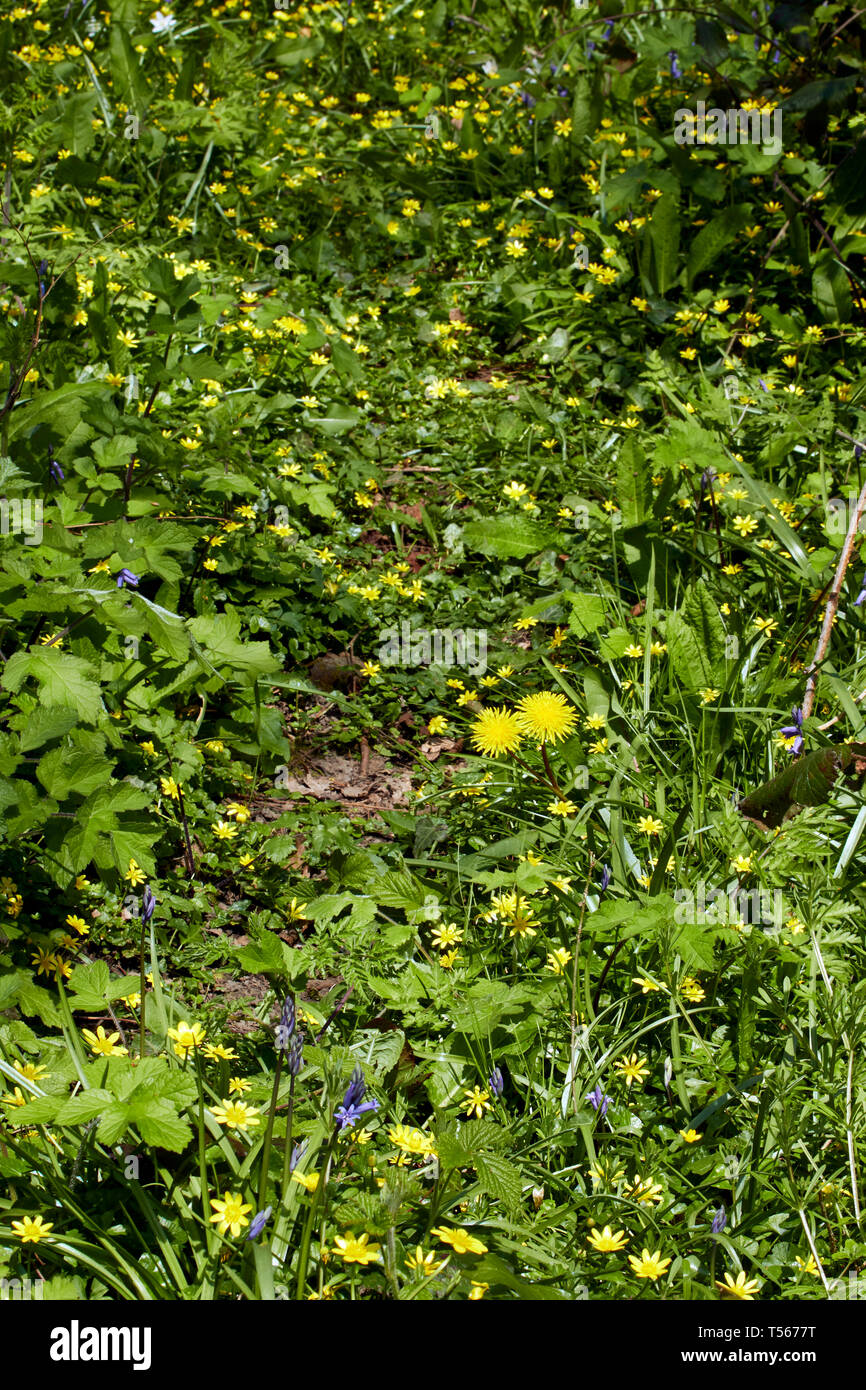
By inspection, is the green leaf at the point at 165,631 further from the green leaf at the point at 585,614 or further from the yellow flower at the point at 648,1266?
the yellow flower at the point at 648,1266

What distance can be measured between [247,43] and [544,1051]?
5.36m

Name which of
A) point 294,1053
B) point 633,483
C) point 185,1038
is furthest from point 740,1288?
point 633,483

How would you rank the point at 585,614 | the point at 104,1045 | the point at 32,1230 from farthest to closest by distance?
the point at 585,614 < the point at 104,1045 < the point at 32,1230

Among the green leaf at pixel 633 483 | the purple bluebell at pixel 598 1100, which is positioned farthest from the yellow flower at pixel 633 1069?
the green leaf at pixel 633 483

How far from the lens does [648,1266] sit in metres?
1.64

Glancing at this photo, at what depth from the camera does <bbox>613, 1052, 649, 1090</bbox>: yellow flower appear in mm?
2004

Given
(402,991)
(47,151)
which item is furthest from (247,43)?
(402,991)

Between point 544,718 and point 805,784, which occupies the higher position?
point 544,718

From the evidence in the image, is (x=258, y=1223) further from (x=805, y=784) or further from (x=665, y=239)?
(x=665, y=239)

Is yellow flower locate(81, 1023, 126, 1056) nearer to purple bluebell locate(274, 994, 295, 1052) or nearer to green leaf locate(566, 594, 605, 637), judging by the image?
purple bluebell locate(274, 994, 295, 1052)

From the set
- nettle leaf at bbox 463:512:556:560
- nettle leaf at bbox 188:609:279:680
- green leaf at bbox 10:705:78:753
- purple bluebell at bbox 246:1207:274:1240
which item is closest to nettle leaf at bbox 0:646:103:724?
green leaf at bbox 10:705:78:753

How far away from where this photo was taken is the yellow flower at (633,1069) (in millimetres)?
2004

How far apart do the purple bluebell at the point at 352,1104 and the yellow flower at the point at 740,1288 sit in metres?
0.58

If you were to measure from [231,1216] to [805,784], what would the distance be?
1370 mm
